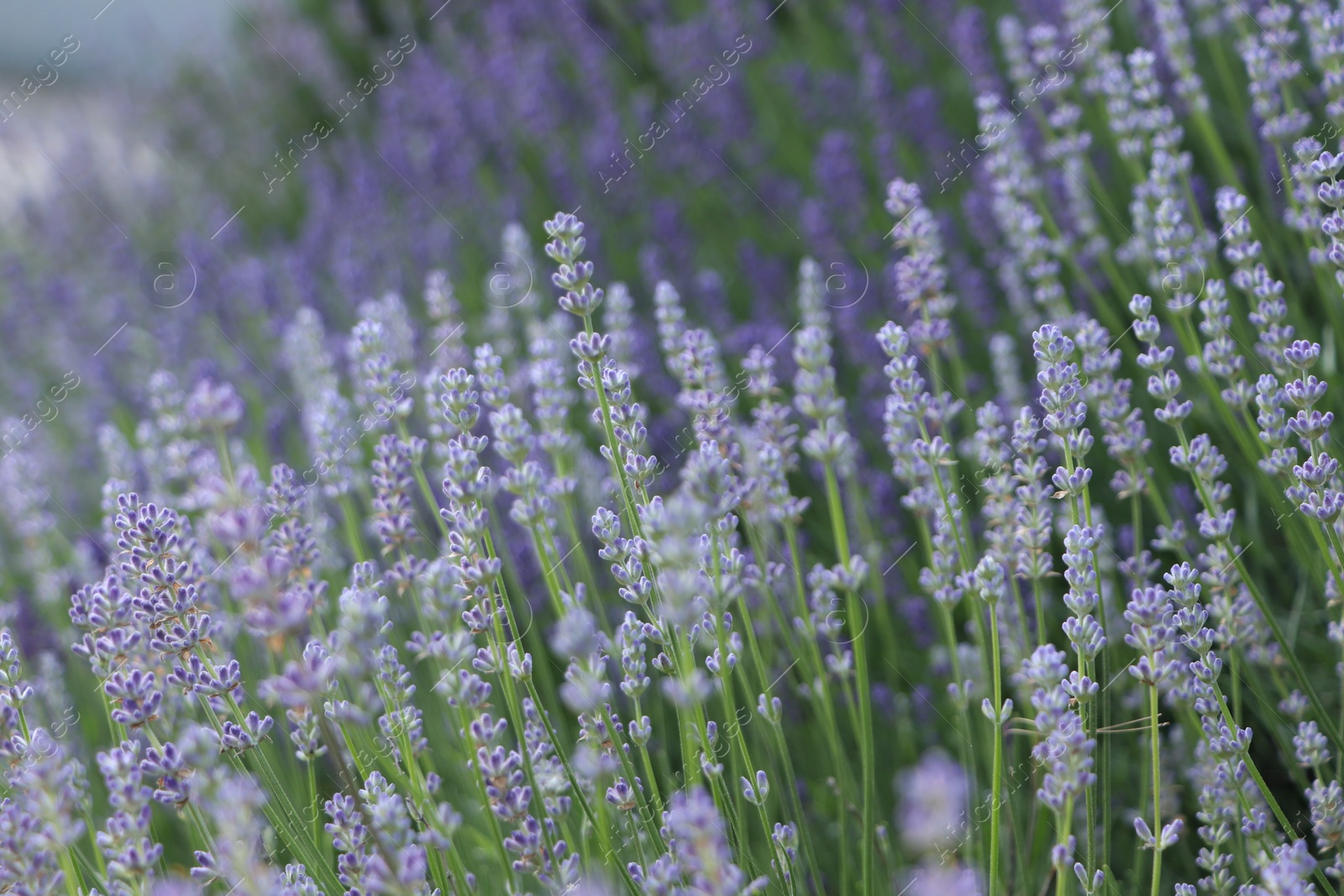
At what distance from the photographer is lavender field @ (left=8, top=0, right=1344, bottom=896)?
135 centimetres

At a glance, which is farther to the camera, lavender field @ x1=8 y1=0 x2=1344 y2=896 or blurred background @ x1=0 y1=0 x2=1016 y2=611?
blurred background @ x1=0 y1=0 x2=1016 y2=611

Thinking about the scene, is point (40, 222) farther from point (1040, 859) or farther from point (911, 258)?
point (1040, 859)

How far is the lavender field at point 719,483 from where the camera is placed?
135cm

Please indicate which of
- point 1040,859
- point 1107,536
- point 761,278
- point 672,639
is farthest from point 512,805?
point 761,278

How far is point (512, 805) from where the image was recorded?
128 cm

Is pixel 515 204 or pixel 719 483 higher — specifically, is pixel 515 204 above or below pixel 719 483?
above

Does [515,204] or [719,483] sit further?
[515,204]

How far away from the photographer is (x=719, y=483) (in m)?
1.31

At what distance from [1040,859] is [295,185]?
5.18 metres

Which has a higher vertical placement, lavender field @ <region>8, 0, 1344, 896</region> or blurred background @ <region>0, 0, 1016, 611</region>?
blurred background @ <region>0, 0, 1016, 611</region>

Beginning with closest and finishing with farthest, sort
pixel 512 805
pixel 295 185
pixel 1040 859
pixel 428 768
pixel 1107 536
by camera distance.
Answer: pixel 512 805 < pixel 428 768 < pixel 1040 859 < pixel 1107 536 < pixel 295 185

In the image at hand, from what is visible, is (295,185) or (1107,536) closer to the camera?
(1107,536)

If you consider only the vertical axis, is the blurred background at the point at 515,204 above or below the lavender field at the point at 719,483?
above

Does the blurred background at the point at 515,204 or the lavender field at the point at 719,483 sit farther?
the blurred background at the point at 515,204
